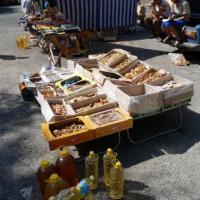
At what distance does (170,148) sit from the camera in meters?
4.70

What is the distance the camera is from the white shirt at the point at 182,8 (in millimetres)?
8664

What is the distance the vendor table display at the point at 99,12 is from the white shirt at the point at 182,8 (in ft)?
9.24

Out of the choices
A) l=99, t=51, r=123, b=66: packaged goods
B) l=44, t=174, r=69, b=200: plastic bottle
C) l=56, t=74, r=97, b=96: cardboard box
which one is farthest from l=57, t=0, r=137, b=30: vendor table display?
l=44, t=174, r=69, b=200: plastic bottle

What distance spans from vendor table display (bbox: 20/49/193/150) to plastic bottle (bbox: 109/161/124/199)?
2.21 feet

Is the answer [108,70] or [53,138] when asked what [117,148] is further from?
[108,70]

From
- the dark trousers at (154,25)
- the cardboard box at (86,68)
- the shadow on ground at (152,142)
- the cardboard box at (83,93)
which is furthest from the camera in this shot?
the dark trousers at (154,25)

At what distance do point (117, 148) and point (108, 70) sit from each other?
65.2 inches

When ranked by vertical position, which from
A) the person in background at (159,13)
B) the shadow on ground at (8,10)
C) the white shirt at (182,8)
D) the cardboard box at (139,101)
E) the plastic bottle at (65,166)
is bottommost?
the shadow on ground at (8,10)

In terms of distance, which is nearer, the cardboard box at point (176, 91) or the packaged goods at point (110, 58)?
the cardboard box at point (176, 91)

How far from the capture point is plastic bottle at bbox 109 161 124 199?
12.0ft

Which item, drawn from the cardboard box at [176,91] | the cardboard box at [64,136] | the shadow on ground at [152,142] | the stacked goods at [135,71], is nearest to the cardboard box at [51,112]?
the cardboard box at [64,136]

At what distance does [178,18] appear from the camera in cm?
875

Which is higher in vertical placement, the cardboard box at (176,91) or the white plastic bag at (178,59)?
the cardboard box at (176,91)

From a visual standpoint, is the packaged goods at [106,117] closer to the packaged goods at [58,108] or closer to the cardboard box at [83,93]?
the packaged goods at [58,108]
